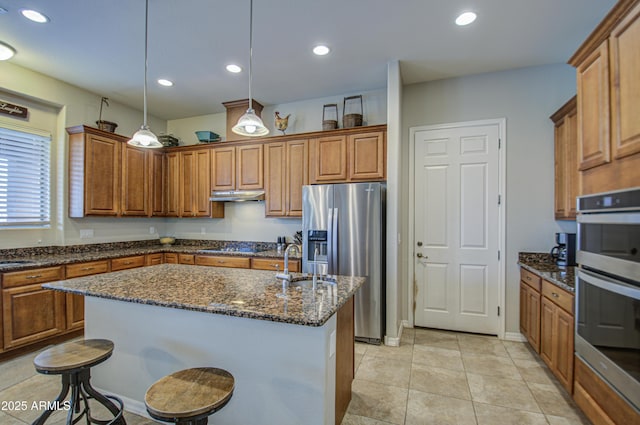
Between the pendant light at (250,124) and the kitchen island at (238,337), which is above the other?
the pendant light at (250,124)

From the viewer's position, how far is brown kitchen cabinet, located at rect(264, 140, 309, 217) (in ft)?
13.0

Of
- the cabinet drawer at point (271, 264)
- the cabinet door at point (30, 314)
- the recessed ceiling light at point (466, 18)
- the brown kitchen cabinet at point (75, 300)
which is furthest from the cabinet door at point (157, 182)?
the recessed ceiling light at point (466, 18)

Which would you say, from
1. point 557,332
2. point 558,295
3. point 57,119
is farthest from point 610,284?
point 57,119

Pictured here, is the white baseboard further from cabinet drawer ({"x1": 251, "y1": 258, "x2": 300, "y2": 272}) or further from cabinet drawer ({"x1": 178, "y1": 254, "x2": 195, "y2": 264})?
cabinet drawer ({"x1": 178, "y1": 254, "x2": 195, "y2": 264})

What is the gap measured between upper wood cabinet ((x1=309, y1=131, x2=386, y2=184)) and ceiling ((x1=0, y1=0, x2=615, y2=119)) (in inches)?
29.7

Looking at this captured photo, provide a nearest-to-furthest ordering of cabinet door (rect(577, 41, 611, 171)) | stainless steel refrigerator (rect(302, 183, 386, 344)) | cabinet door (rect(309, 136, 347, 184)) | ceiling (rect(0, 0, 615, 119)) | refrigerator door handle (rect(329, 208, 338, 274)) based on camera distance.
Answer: cabinet door (rect(577, 41, 611, 171)) < ceiling (rect(0, 0, 615, 119)) < stainless steel refrigerator (rect(302, 183, 386, 344)) < refrigerator door handle (rect(329, 208, 338, 274)) < cabinet door (rect(309, 136, 347, 184))

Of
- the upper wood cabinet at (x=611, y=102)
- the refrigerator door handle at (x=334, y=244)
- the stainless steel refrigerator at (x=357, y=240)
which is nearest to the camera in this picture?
the upper wood cabinet at (x=611, y=102)

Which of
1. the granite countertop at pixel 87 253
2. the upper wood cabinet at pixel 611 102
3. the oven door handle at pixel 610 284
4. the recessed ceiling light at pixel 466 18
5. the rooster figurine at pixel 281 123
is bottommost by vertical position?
the granite countertop at pixel 87 253

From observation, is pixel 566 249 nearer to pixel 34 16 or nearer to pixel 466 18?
pixel 466 18

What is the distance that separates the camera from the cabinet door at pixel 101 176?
3.78 m

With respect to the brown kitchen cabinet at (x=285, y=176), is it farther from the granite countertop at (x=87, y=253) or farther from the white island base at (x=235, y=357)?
the white island base at (x=235, y=357)

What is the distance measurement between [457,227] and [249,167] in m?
2.87

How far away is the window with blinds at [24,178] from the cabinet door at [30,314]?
0.94 metres

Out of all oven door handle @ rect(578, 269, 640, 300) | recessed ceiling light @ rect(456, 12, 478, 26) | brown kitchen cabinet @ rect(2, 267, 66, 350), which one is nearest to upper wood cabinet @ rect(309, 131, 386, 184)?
recessed ceiling light @ rect(456, 12, 478, 26)
